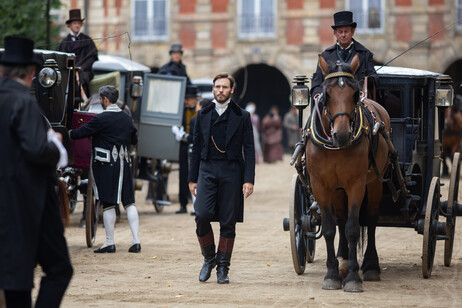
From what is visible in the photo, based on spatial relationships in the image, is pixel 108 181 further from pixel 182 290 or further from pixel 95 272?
pixel 182 290

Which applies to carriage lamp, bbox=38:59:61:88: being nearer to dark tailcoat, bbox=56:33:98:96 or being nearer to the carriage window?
dark tailcoat, bbox=56:33:98:96

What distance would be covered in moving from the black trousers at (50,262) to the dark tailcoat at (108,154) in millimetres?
4900

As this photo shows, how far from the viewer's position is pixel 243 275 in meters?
9.38

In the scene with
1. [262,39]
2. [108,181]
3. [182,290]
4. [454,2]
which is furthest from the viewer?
[262,39]

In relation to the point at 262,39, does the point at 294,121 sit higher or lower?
lower

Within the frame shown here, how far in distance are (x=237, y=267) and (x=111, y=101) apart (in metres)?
2.58

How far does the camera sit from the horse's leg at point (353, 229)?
8.38 metres

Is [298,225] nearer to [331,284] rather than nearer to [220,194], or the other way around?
[220,194]

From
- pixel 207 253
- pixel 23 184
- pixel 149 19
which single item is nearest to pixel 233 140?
pixel 207 253

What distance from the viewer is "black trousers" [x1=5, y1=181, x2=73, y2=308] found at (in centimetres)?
589

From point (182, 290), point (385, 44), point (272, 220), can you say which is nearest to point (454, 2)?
point (385, 44)

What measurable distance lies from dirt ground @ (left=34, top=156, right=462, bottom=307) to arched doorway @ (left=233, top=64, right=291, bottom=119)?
26.9m

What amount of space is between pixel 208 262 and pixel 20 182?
11.9 ft

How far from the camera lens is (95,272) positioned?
9602mm
